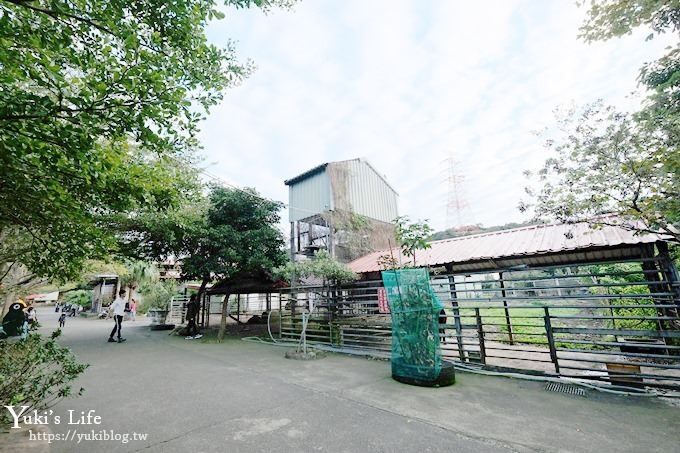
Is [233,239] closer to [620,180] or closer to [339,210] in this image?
[339,210]

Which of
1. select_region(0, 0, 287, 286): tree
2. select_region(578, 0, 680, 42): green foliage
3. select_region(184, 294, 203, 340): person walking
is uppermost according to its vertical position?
select_region(578, 0, 680, 42): green foliage

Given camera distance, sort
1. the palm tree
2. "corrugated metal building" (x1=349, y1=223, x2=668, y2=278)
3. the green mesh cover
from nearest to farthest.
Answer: the green mesh cover
"corrugated metal building" (x1=349, y1=223, x2=668, y2=278)
the palm tree

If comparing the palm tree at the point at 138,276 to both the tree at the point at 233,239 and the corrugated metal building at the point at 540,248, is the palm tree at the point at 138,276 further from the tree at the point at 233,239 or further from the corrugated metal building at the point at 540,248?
the corrugated metal building at the point at 540,248

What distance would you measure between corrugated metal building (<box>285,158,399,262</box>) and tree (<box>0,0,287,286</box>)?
854 cm

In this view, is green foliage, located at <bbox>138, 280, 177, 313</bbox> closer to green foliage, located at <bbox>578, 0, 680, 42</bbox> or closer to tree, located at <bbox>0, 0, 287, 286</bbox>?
tree, located at <bbox>0, 0, 287, 286</bbox>

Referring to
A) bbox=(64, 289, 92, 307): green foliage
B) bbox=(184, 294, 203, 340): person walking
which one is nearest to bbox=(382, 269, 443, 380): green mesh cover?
bbox=(184, 294, 203, 340): person walking

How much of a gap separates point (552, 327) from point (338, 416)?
380 centimetres

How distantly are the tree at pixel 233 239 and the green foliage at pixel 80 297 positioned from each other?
27077 millimetres

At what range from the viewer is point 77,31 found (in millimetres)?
2570

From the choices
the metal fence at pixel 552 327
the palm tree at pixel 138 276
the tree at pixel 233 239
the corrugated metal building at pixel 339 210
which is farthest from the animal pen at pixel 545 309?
the palm tree at pixel 138 276

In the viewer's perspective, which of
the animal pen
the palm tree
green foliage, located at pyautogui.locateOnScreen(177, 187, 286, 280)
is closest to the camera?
the animal pen

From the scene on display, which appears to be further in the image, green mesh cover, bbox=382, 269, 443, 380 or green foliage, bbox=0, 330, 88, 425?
green mesh cover, bbox=382, 269, 443, 380

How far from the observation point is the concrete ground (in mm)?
2840

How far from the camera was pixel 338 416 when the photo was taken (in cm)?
353
